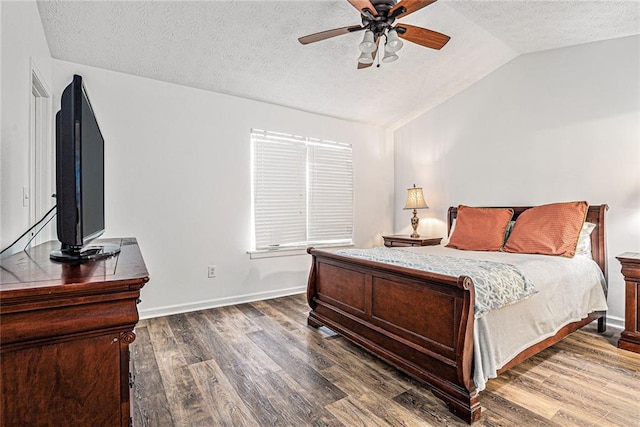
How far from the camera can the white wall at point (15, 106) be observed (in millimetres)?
1653

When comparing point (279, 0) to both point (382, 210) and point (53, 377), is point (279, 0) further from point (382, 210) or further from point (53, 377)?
point (382, 210)

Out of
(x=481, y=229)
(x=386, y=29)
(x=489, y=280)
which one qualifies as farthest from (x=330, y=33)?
(x=481, y=229)

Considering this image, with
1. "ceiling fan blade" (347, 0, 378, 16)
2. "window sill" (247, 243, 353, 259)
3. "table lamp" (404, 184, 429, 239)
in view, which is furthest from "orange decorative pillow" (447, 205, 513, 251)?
"ceiling fan blade" (347, 0, 378, 16)

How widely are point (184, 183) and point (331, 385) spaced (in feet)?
8.10

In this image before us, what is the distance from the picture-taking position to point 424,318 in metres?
2.01

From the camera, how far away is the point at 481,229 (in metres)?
3.47

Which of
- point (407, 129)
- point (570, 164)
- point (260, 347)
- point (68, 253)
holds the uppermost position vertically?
point (407, 129)

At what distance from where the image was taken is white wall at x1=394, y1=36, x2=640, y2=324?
2977 millimetres

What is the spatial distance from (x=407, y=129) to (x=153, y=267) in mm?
3837

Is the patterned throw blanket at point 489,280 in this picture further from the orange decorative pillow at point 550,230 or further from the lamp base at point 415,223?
the lamp base at point 415,223

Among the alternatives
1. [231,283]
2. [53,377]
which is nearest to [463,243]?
[231,283]

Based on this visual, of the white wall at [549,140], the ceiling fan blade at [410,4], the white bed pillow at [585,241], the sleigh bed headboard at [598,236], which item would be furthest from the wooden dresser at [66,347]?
the white wall at [549,140]

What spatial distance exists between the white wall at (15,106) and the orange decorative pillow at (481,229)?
3.59 meters

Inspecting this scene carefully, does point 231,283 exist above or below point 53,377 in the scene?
below
